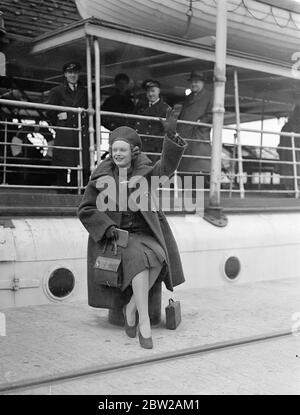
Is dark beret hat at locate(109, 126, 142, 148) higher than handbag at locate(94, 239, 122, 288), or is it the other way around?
dark beret hat at locate(109, 126, 142, 148)

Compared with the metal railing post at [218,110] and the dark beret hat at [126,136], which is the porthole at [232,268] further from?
the dark beret hat at [126,136]

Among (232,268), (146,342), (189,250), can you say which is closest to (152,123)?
(189,250)

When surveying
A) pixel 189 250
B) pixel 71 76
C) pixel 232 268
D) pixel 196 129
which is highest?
pixel 71 76

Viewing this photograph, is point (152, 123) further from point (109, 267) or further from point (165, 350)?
point (165, 350)

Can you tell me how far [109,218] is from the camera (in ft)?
14.2

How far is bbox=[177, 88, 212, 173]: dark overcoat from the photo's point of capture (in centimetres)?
776

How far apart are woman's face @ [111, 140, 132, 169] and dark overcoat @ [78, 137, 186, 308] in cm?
11

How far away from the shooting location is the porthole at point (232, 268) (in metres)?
Answer: 6.71

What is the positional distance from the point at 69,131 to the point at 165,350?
348cm

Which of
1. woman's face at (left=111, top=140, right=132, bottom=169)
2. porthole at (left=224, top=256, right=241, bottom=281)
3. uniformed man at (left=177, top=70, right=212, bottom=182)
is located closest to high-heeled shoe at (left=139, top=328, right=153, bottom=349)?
woman's face at (left=111, top=140, right=132, bottom=169)

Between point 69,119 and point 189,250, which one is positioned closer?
point 189,250

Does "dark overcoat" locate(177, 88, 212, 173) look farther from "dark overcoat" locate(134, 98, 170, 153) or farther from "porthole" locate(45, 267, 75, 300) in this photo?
"porthole" locate(45, 267, 75, 300)

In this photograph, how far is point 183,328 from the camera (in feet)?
15.4

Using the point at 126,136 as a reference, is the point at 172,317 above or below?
below
